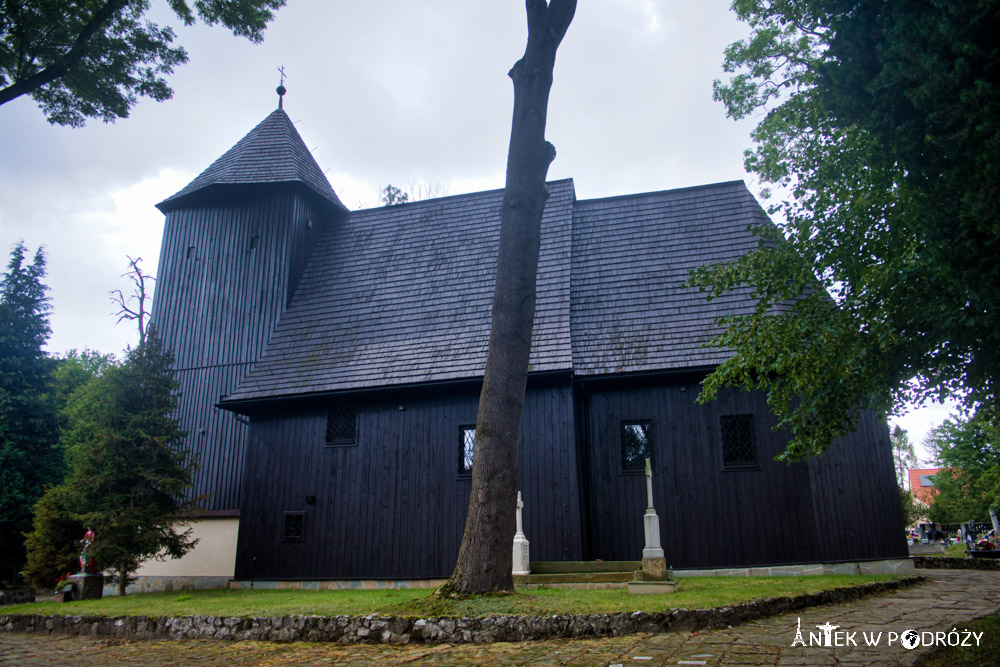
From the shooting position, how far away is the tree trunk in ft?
25.5

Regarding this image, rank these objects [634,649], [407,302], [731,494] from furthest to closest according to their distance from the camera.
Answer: [407,302], [731,494], [634,649]

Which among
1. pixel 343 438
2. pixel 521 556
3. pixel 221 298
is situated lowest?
pixel 521 556

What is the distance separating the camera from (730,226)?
50.6 feet

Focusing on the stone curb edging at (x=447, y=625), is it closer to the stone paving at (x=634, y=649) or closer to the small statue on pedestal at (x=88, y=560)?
the stone paving at (x=634, y=649)

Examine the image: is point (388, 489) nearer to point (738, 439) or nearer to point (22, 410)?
point (738, 439)

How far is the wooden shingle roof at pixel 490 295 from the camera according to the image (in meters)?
13.7

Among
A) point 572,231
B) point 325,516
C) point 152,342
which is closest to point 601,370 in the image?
point 572,231

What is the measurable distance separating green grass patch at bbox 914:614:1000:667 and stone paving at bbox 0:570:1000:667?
13 centimetres

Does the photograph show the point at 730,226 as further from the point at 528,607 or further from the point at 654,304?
the point at 528,607

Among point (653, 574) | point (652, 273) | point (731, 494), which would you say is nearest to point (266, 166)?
point (652, 273)

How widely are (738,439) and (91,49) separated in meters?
11.9

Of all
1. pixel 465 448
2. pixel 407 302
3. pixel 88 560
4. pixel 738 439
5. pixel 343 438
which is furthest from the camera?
pixel 407 302

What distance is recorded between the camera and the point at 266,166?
60.4 ft

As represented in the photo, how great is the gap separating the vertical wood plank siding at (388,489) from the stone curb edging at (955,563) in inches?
387
